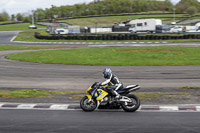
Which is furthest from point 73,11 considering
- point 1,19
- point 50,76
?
point 50,76

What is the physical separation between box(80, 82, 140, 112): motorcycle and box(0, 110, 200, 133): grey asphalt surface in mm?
242

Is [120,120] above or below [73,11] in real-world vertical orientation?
below

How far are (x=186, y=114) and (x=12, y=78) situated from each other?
39.2 feet

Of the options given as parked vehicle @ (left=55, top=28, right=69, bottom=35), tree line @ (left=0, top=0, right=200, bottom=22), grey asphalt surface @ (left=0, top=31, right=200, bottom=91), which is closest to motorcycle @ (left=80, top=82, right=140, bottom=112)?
grey asphalt surface @ (left=0, top=31, right=200, bottom=91)

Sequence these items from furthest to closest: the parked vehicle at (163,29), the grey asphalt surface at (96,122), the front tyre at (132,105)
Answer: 1. the parked vehicle at (163,29)
2. the front tyre at (132,105)
3. the grey asphalt surface at (96,122)

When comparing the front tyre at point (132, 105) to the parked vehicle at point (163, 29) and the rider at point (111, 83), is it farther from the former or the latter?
the parked vehicle at point (163, 29)

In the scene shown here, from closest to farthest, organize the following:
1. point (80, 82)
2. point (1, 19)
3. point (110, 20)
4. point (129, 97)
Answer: point (129, 97)
point (80, 82)
point (110, 20)
point (1, 19)

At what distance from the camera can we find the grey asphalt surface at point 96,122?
791cm

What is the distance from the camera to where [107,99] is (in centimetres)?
977

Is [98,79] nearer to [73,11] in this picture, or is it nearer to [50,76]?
[50,76]

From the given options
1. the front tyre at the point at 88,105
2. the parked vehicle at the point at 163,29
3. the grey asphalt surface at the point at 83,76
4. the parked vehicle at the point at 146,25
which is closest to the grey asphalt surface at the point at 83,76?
the grey asphalt surface at the point at 83,76

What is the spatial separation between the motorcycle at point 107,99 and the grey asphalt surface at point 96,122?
242mm

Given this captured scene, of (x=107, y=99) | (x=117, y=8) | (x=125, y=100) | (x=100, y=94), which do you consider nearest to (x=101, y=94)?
(x=100, y=94)

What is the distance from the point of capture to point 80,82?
636 inches
